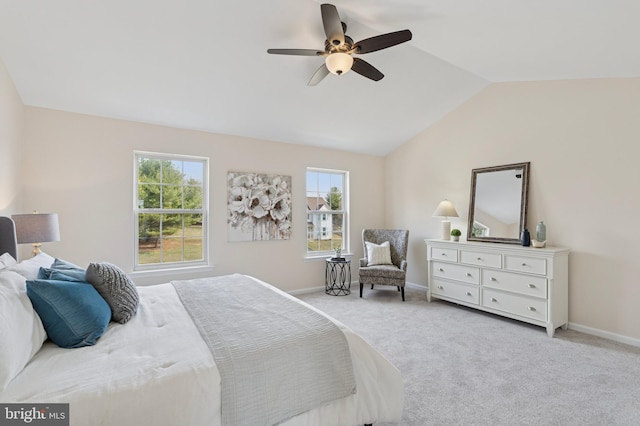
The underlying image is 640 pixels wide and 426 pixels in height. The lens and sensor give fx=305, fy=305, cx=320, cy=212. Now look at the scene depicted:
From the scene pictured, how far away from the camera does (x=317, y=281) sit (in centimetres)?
490

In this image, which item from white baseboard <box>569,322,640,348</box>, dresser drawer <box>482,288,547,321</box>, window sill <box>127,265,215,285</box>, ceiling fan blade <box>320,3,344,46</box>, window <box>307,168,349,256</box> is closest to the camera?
ceiling fan blade <box>320,3,344,46</box>

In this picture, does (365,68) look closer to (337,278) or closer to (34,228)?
(34,228)

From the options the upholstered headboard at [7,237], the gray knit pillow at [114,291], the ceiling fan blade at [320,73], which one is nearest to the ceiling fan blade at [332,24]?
the ceiling fan blade at [320,73]

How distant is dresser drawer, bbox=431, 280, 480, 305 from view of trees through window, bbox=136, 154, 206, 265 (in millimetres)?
3269

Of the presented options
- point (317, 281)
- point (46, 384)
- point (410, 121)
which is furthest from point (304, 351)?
point (410, 121)

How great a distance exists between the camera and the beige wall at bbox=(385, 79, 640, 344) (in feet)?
10.0

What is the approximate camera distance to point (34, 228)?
97.8 inches

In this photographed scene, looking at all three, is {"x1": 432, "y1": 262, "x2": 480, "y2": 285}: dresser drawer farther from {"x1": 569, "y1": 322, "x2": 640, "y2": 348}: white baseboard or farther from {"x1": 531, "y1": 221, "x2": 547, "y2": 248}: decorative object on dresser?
{"x1": 569, "y1": 322, "x2": 640, "y2": 348}: white baseboard

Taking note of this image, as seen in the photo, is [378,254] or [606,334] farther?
[378,254]

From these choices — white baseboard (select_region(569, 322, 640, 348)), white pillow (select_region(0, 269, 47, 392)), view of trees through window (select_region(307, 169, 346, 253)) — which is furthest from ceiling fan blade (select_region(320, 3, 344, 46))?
white baseboard (select_region(569, 322, 640, 348))

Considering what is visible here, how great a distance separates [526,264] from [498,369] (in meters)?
1.40

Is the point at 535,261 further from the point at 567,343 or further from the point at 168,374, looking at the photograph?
the point at 168,374

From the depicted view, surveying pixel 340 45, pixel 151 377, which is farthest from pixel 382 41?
Answer: pixel 151 377

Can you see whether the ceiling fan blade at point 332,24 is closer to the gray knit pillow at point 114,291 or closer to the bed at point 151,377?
the bed at point 151,377
